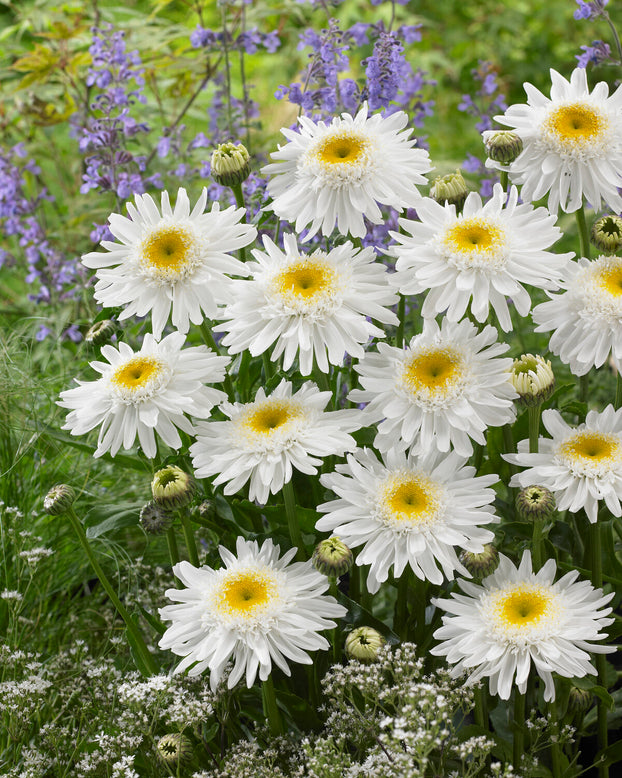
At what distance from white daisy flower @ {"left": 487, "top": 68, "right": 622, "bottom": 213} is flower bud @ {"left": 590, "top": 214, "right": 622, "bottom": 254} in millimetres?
39

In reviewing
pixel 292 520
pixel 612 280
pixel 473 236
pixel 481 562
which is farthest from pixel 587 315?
pixel 292 520

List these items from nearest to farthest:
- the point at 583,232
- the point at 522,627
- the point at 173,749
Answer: the point at 522,627
the point at 173,749
the point at 583,232

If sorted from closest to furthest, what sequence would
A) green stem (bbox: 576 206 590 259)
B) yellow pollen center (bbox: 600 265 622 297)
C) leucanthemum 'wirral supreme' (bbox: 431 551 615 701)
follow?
leucanthemum 'wirral supreme' (bbox: 431 551 615 701) → yellow pollen center (bbox: 600 265 622 297) → green stem (bbox: 576 206 590 259)

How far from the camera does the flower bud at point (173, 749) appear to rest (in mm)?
1003

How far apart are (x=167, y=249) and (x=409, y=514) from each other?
1.30ft

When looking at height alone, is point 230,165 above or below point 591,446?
above

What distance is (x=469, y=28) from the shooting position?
4246mm

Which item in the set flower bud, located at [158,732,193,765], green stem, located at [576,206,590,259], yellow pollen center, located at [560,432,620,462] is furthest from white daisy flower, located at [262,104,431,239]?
flower bud, located at [158,732,193,765]

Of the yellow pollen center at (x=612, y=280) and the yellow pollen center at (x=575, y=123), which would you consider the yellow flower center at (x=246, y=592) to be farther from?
the yellow pollen center at (x=575, y=123)

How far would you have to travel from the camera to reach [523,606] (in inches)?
37.6

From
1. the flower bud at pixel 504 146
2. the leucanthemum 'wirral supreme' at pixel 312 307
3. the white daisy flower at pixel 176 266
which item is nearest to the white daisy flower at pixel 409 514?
the leucanthemum 'wirral supreme' at pixel 312 307

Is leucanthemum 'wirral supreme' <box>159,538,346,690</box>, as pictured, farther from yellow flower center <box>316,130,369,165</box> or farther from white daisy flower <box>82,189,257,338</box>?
yellow flower center <box>316,130,369,165</box>

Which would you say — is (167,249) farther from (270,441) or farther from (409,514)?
(409,514)

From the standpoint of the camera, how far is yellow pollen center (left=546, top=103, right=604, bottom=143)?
1065mm
